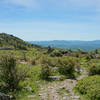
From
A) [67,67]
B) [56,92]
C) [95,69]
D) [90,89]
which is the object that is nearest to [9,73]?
[56,92]

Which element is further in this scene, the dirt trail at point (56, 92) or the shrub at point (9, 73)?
the shrub at point (9, 73)

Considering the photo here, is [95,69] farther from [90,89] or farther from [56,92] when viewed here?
[56,92]

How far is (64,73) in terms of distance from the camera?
43.0 ft

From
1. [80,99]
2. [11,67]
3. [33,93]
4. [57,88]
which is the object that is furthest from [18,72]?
[80,99]

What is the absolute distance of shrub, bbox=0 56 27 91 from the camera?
330 inches

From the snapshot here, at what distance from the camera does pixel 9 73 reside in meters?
8.41

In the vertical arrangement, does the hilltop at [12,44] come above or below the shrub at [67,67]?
above

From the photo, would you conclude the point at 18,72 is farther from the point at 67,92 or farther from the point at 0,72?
the point at 67,92

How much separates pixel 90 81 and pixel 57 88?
7.90 ft

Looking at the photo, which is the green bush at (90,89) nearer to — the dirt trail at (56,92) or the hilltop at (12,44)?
the dirt trail at (56,92)

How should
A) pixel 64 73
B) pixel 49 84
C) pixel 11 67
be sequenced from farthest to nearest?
pixel 64 73 → pixel 49 84 → pixel 11 67

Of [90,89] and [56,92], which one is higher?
[90,89]

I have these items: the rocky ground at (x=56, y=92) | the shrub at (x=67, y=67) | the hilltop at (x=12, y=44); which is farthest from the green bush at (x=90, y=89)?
the hilltop at (x=12, y=44)

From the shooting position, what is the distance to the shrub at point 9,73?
8383 mm
